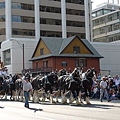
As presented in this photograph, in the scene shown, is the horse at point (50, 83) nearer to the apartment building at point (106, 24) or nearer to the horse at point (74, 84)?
the horse at point (74, 84)

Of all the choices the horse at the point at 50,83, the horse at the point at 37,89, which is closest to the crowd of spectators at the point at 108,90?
the horse at the point at 50,83

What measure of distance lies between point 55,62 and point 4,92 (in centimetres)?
2727

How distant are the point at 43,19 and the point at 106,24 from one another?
94.5ft

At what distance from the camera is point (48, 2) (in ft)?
276

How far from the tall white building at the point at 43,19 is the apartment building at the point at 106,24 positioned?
12848mm

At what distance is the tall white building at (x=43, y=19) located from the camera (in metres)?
79.1

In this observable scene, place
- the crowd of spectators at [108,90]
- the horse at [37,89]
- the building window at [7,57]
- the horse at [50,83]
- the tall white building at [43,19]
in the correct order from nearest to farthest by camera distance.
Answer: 1. the horse at [50,83]
2. the horse at [37,89]
3. the crowd of spectators at [108,90]
4. the building window at [7,57]
5. the tall white building at [43,19]

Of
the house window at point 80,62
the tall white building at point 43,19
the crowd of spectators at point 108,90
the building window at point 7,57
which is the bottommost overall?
the crowd of spectators at point 108,90

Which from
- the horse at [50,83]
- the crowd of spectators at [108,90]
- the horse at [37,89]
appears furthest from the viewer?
the crowd of spectators at [108,90]

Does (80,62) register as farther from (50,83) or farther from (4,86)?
(50,83)

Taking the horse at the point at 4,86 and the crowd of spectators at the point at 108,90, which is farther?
the horse at the point at 4,86

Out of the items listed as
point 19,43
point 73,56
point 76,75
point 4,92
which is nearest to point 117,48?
point 73,56

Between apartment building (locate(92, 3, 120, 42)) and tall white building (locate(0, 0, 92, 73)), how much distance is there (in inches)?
506

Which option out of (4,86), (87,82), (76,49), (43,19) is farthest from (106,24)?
(87,82)
